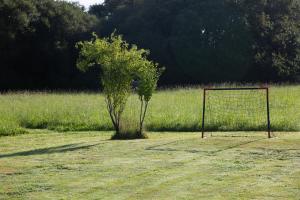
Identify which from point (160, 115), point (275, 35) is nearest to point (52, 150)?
point (160, 115)

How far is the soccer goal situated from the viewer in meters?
17.6

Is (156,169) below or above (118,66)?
below

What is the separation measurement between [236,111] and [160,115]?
285 cm

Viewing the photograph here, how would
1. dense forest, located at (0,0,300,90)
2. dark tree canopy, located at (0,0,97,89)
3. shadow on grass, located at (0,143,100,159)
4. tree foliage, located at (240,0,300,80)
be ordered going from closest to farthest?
shadow on grass, located at (0,143,100,159) < dark tree canopy, located at (0,0,97,89) < dense forest, located at (0,0,300,90) < tree foliage, located at (240,0,300,80)

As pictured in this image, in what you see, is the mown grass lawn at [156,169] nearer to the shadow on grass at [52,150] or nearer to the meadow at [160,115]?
the shadow on grass at [52,150]

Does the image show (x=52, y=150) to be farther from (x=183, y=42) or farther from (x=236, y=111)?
(x=183, y=42)

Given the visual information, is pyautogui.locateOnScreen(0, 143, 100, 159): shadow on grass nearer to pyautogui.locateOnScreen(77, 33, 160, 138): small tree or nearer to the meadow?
pyautogui.locateOnScreen(77, 33, 160, 138): small tree

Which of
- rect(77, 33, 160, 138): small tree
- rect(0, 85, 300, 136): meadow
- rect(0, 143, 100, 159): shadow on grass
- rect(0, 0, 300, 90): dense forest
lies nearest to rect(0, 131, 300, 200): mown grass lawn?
rect(0, 143, 100, 159): shadow on grass

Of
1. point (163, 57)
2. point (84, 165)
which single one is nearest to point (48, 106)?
point (84, 165)

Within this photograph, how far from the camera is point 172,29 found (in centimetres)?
5209

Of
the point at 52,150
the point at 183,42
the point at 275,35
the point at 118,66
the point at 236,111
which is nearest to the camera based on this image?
the point at 52,150

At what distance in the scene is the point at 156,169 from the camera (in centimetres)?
1007

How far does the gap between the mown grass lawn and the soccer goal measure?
2300mm

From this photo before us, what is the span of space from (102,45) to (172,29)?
36945 millimetres
